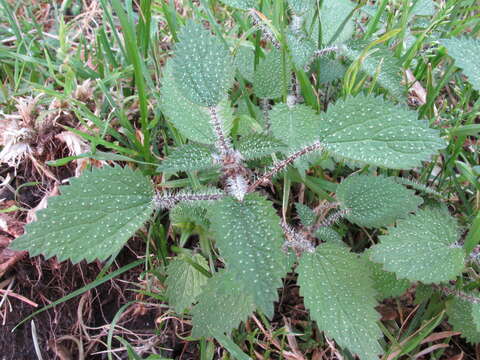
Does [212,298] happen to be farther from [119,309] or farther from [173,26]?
[173,26]

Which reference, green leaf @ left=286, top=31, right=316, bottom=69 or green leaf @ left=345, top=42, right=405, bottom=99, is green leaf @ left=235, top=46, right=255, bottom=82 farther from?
green leaf @ left=345, top=42, right=405, bottom=99

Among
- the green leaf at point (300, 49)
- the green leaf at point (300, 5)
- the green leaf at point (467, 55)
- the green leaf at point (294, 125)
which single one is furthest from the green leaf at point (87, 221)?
the green leaf at point (467, 55)

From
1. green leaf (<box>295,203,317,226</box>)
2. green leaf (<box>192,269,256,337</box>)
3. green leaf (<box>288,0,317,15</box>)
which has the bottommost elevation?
green leaf (<box>192,269,256,337</box>)

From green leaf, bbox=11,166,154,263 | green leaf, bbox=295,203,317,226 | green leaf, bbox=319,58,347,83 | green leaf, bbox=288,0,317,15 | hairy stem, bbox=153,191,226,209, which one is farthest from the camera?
green leaf, bbox=319,58,347,83

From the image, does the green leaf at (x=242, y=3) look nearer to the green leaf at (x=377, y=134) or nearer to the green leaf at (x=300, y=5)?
the green leaf at (x=300, y=5)

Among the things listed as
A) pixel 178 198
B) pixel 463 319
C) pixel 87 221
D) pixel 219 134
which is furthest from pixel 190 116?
pixel 463 319

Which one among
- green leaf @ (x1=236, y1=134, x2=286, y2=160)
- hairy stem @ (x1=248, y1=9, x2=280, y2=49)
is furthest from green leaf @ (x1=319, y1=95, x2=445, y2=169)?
hairy stem @ (x1=248, y1=9, x2=280, y2=49)

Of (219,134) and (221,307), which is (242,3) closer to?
(219,134)
